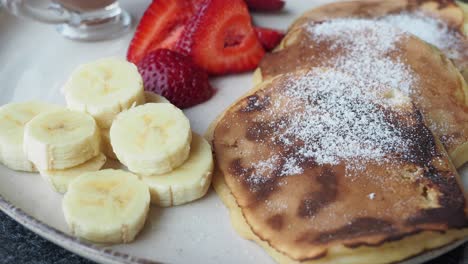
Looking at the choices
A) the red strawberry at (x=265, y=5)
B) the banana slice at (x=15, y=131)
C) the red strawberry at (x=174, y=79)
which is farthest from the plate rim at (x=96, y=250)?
the red strawberry at (x=265, y=5)

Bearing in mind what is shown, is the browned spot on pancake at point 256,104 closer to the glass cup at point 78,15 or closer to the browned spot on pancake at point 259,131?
the browned spot on pancake at point 259,131

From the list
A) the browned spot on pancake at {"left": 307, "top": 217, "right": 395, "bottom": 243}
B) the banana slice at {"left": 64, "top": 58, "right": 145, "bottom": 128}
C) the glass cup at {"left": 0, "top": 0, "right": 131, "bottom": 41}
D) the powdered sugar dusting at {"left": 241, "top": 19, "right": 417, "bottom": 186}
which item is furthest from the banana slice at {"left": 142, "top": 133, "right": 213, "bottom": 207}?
the glass cup at {"left": 0, "top": 0, "right": 131, "bottom": 41}

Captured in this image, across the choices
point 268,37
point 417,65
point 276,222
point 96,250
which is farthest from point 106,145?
Answer: point 417,65

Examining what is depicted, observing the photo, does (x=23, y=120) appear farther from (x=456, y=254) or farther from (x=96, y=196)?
(x=456, y=254)

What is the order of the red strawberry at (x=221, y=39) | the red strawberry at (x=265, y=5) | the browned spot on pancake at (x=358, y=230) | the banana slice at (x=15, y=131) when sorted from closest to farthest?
1. the browned spot on pancake at (x=358, y=230)
2. the banana slice at (x=15, y=131)
3. the red strawberry at (x=221, y=39)
4. the red strawberry at (x=265, y=5)

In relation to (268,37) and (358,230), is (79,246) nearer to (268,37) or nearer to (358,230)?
(358,230)

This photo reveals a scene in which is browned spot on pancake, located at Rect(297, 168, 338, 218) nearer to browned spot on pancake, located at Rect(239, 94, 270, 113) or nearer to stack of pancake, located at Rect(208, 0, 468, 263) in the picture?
stack of pancake, located at Rect(208, 0, 468, 263)
